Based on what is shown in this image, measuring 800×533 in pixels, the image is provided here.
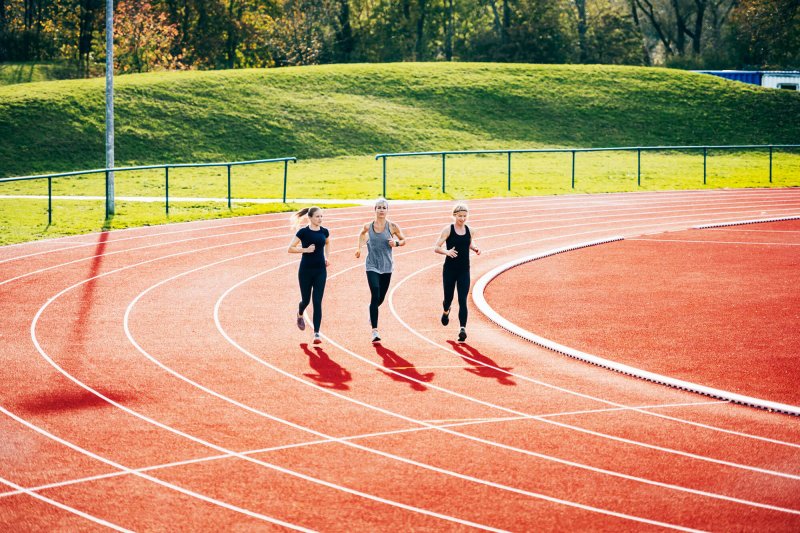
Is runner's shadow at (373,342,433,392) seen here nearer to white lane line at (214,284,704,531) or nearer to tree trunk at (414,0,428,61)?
white lane line at (214,284,704,531)

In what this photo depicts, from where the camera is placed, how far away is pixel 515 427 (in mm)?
8602

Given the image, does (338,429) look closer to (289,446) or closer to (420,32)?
(289,446)

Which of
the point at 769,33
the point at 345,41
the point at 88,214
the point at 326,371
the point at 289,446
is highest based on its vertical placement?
the point at 769,33

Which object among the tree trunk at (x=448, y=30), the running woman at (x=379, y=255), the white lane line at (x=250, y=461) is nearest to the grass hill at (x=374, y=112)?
the tree trunk at (x=448, y=30)

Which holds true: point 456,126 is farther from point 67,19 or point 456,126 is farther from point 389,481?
point 389,481

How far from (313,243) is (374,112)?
3687cm

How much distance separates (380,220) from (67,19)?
56449mm

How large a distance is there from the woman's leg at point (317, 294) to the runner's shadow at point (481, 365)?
1609 millimetres

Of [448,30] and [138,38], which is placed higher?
[448,30]

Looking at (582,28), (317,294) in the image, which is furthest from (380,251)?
(582,28)

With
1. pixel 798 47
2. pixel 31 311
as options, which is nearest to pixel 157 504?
pixel 31 311

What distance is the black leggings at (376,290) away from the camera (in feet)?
38.8

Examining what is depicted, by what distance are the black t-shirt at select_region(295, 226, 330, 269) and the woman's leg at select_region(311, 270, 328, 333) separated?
0.40 feet

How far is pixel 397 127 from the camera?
46.3 metres
